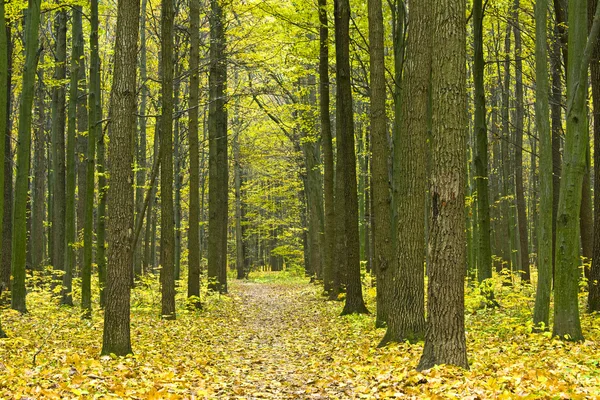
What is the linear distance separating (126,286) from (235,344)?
11.1 feet

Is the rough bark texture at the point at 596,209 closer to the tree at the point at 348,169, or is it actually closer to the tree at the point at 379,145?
the tree at the point at 379,145

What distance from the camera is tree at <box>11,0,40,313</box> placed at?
10.9 metres

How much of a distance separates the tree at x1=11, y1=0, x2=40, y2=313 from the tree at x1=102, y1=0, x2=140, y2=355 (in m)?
4.17

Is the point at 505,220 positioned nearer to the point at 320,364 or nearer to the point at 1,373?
the point at 320,364

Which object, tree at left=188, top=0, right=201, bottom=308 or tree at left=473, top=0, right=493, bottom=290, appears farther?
tree at left=188, top=0, right=201, bottom=308

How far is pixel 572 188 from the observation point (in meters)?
7.77

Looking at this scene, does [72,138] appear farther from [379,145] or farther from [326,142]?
[379,145]

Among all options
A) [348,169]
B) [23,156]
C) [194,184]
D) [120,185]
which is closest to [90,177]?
[23,156]

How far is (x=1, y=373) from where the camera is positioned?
6.19 metres

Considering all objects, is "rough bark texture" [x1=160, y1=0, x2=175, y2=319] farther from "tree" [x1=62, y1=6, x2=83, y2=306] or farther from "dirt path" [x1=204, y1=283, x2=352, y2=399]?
"tree" [x1=62, y1=6, x2=83, y2=306]

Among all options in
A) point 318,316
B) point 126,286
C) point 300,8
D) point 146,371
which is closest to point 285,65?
point 300,8

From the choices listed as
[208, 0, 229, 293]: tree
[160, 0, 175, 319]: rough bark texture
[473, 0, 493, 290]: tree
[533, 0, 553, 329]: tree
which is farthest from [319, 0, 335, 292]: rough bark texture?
[533, 0, 553, 329]: tree

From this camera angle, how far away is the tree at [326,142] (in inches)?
624

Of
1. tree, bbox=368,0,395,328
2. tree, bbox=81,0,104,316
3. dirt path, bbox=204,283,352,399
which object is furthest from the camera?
tree, bbox=81,0,104,316
